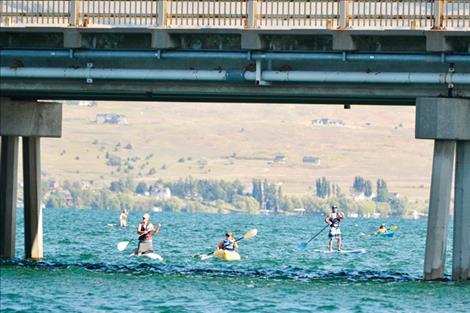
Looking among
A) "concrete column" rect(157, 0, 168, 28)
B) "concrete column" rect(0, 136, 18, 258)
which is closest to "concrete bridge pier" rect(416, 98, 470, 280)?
"concrete column" rect(157, 0, 168, 28)

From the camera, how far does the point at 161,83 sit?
4728 cm

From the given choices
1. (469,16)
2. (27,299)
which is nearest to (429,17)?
(469,16)

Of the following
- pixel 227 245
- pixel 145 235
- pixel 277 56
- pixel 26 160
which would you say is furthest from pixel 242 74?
pixel 227 245

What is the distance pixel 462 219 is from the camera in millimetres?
44656

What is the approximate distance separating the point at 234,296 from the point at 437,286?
536cm

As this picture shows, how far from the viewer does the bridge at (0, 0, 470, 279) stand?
44.5 meters

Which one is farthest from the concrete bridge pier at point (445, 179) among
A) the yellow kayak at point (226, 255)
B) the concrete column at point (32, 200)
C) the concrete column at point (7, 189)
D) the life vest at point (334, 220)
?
the life vest at point (334, 220)

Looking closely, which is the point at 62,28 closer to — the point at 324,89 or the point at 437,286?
the point at 324,89

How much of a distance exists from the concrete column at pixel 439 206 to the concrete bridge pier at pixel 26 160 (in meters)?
13.9

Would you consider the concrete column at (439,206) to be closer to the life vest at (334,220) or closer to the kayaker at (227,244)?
the kayaker at (227,244)

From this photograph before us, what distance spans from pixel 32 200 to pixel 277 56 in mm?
13413

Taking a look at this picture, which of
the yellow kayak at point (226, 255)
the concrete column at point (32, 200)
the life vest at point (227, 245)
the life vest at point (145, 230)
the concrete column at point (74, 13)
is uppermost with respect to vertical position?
the concrete column at point (74, 13)

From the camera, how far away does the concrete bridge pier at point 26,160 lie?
51.8m

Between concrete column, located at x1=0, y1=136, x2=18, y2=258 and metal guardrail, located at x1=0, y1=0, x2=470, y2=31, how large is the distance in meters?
6.28
